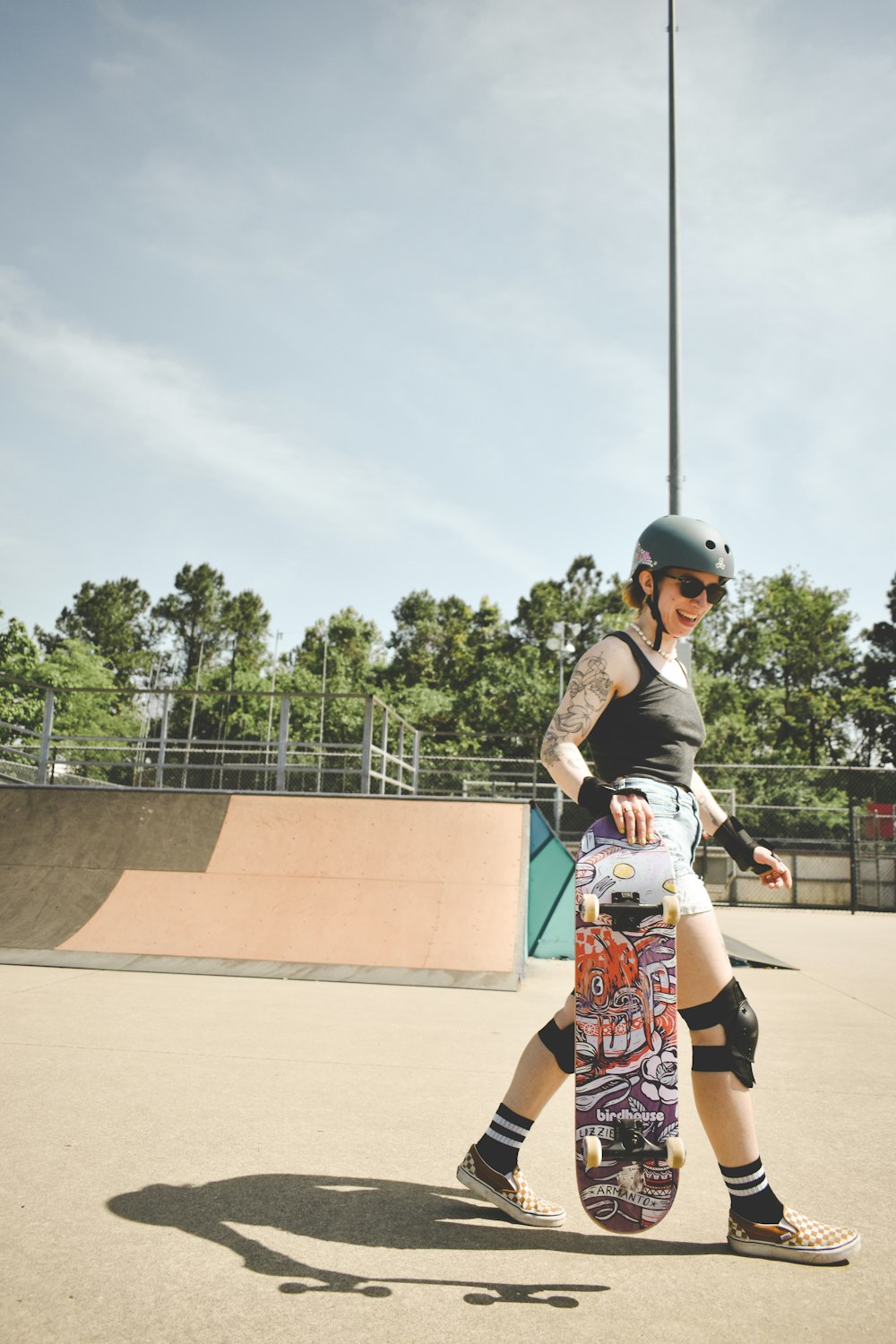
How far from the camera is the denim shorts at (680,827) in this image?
2.39m

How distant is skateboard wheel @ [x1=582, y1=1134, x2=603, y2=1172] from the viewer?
2115 mm

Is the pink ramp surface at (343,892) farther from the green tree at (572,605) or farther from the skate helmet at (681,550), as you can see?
the green tree at (572,605)

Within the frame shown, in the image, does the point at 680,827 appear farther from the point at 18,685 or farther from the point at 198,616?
the point at 198,616

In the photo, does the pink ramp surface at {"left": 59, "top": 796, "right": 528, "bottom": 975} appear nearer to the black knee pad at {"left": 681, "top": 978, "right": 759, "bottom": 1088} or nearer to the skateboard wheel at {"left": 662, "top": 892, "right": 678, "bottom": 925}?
the black knee pad at {"left": 681, "top": 978, "right": 759, "bottom": 1088}

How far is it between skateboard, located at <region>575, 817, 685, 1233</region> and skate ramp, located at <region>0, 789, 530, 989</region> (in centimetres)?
429

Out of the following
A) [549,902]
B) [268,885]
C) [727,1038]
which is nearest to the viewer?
[727,1038]

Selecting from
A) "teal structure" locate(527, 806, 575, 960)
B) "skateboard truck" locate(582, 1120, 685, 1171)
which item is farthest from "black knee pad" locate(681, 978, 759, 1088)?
"teal structure" locate(527, 806, 575, 960)

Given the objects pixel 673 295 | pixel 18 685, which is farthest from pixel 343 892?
pixel 18 685

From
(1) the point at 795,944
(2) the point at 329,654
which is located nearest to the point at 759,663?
(2) the point at 329,654

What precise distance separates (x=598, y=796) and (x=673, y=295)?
405 inches

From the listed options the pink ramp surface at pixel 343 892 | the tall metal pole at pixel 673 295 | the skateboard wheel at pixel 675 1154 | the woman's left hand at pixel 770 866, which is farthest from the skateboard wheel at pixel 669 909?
the tall metal pole at pixel 673 295

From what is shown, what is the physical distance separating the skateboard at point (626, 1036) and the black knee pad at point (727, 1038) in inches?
7.2

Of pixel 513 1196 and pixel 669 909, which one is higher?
pixel 669 909

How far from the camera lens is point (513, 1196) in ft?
8.29
